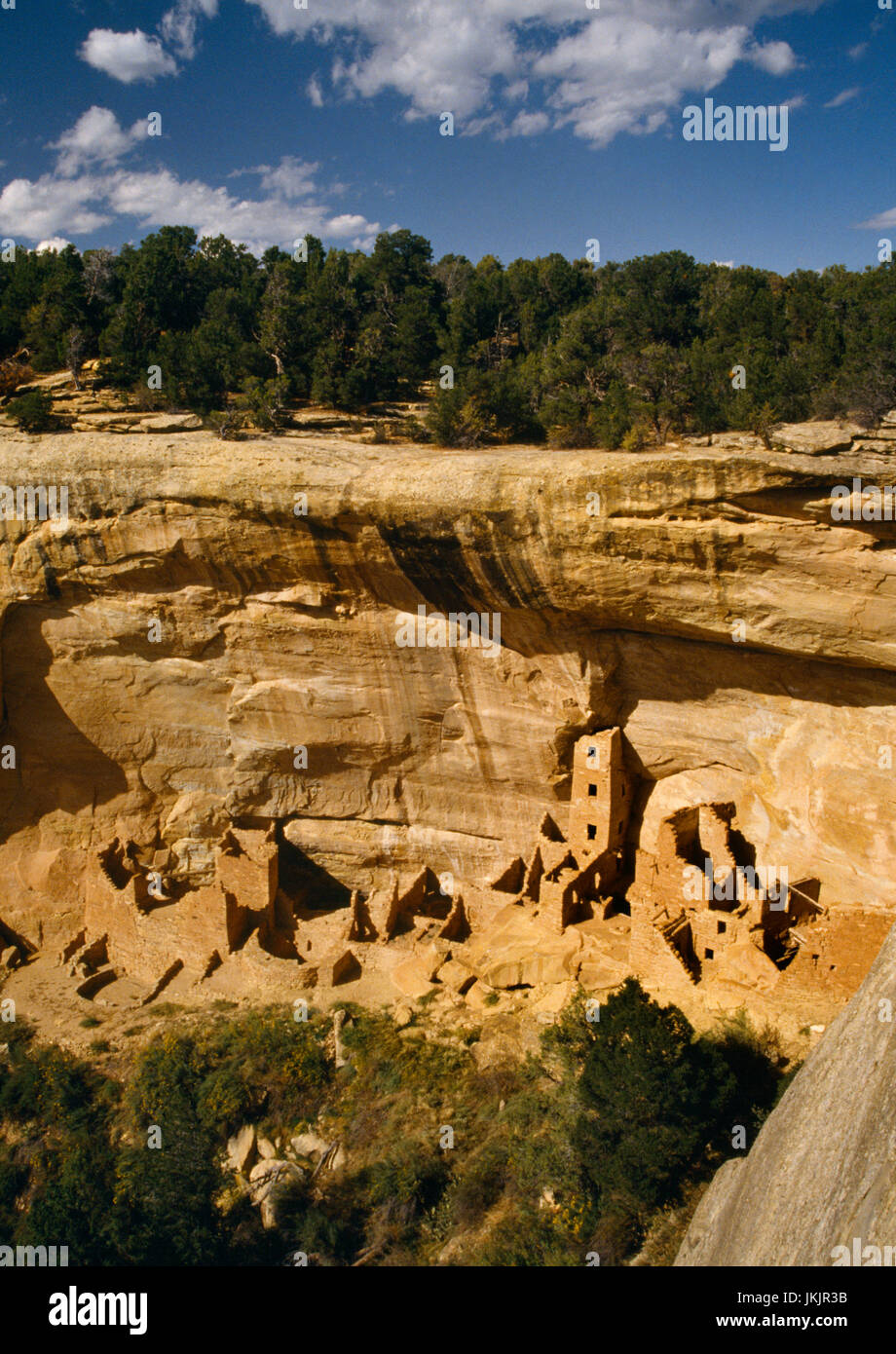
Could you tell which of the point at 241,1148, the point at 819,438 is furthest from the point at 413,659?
the point at 241,1148

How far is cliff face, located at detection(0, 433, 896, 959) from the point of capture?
12664 mm

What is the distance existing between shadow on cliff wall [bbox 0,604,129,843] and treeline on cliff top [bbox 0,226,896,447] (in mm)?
5743

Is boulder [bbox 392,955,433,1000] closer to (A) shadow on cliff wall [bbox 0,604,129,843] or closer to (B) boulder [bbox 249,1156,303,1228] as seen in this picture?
(B) boulder [bbox 249,1156,303,1228]

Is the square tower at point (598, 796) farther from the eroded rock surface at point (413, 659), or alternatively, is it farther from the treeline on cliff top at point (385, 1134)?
the treeline on cliff top at point (385, 1134)

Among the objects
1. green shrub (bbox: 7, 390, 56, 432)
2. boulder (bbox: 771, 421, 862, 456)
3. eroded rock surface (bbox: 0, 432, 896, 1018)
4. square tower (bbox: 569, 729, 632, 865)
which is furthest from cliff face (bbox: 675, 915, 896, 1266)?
green shrub (bbox: 7, 390, 56, 432)

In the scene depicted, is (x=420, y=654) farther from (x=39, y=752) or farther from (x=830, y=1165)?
(x=830, y=1165)

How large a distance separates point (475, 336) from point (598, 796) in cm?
1359

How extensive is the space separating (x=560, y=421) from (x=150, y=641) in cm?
866

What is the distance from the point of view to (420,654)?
16219 mm

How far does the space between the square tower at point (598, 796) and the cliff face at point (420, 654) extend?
1.23 feet

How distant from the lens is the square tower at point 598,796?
52.2 ft

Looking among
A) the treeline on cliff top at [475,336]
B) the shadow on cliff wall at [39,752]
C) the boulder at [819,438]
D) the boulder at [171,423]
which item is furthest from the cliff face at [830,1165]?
the shadow on cliff wall at [39,752]
